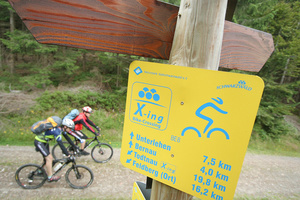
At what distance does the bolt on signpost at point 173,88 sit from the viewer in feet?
2.52

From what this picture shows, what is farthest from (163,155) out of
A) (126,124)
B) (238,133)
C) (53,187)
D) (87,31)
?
(53,187)

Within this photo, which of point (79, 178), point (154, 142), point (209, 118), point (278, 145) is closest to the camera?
point (209, 118)

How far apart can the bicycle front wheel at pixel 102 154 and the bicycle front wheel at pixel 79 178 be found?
1027mm

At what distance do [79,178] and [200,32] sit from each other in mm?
5203

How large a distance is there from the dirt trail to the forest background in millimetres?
2203

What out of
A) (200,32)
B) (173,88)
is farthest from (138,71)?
(200,32)

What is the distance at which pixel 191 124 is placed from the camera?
0.86 m

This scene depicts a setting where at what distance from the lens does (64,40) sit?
31.5 inches

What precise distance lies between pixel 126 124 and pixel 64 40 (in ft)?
1.98

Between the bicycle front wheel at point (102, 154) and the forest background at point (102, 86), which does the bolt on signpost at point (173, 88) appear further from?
the forest background at point (102, 86)

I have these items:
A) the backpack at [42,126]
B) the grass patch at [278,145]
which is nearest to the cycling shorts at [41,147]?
the backpack at [42,126]

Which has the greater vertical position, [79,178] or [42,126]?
[42,126]

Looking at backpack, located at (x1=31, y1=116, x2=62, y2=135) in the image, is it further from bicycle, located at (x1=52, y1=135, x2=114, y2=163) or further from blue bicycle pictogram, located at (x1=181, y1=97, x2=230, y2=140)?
Answer: blue bicycle pictogram, located at (x1=181, y1=97, x2=230, y2=140)

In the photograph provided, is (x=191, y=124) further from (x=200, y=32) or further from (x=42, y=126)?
(x=42, y=126)
